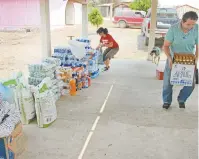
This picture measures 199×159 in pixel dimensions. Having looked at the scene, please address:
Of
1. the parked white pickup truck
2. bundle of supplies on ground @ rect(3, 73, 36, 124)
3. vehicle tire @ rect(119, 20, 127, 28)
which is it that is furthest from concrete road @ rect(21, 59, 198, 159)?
vehicle tire @ rect(119, 20, 127, 28)

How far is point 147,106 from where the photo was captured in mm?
3666

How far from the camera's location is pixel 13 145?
2215 mm

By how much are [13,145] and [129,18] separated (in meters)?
17.0

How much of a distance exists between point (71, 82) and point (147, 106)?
129 centimetres

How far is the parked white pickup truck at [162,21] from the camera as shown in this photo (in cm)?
987

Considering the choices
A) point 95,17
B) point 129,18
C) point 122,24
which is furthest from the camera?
point 122,24

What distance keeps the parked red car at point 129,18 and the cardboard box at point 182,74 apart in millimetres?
15180

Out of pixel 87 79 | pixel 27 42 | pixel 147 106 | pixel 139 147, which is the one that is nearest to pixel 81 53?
pixel 87 79

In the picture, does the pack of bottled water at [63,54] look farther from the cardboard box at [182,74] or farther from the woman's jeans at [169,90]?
the cardboard box at [182,74]

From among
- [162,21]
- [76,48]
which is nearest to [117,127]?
[76,48]

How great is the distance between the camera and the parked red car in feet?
58.5

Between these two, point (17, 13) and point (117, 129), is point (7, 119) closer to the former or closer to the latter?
point (117, 129)

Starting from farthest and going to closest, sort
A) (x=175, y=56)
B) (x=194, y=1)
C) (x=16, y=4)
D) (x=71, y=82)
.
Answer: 1. (x=194, y=1)
2. (x=71, y=82)
3. (x=16, y=4)
4. (x=175, y=56)

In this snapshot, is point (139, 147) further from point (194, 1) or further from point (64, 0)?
point (194, 1)
